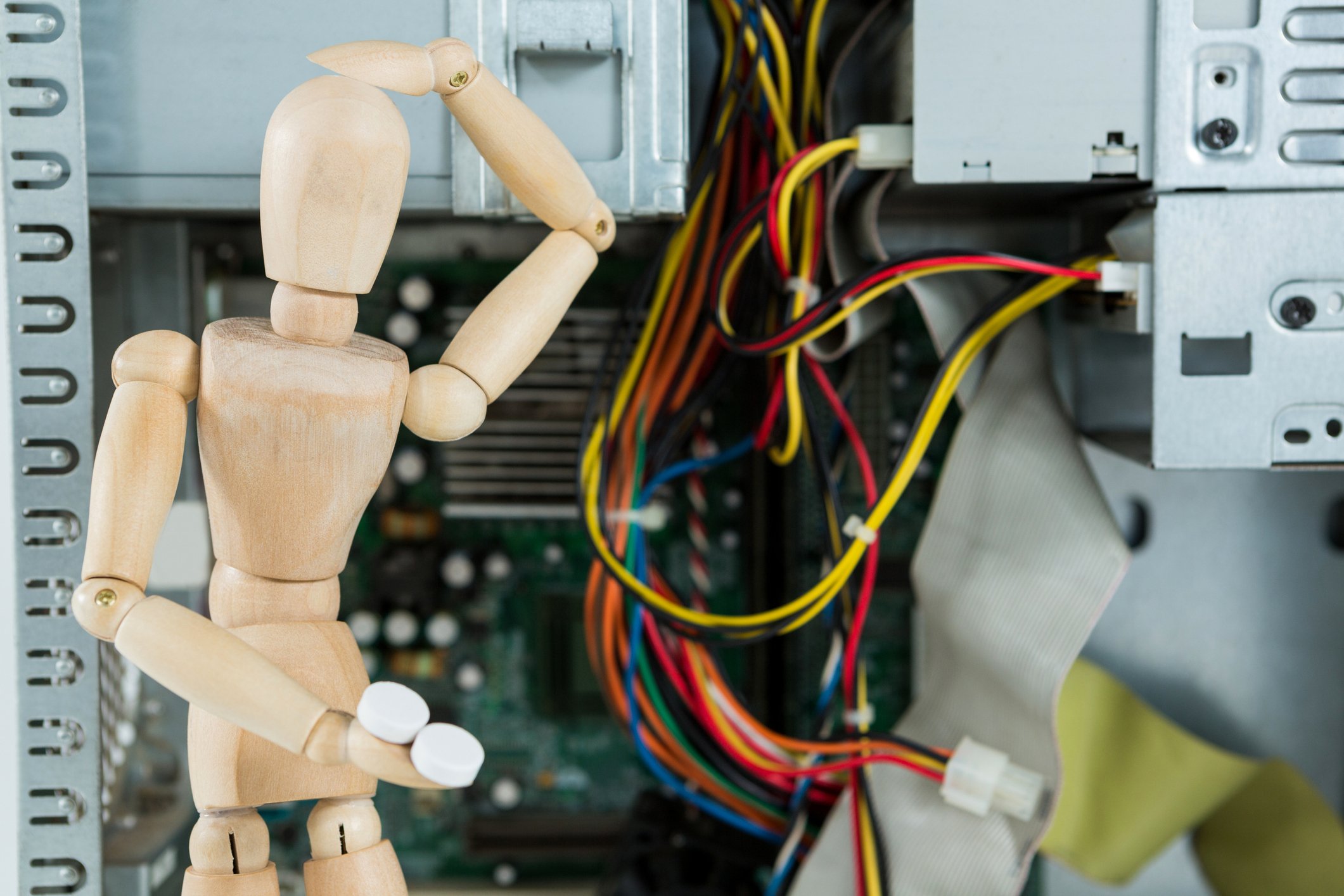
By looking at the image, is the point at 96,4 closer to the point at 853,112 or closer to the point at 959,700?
the point at 853,112

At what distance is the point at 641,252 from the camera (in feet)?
2.80

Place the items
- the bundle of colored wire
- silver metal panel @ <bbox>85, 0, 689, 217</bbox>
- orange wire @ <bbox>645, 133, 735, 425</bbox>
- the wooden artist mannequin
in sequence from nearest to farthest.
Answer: the wooden artist mannequin → silver metal panel @ <bbox>85, 0, 689, 217</bbox> → the bundle of colored wire → orange wire @ <bbox>645, 133, 735, 425</bbox>

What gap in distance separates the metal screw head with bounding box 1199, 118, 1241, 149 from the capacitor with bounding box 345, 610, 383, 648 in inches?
29.9

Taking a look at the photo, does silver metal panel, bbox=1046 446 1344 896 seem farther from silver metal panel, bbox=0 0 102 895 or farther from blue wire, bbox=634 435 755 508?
silver metal panel, bbox=0 0 102 895

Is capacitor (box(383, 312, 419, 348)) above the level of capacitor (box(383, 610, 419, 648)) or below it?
above

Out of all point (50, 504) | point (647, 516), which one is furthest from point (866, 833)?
point (50, 504)

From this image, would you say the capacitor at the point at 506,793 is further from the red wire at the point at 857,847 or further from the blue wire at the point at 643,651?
the red wire at the point at 857,847

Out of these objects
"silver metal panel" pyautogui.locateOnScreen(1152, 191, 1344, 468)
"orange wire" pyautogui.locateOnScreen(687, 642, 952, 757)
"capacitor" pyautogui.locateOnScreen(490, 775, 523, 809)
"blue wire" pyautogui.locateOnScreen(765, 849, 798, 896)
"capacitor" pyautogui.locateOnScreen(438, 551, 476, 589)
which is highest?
"silver metal panel" pyautogui.locateOnScreen(1152, 191, 1344, 468)

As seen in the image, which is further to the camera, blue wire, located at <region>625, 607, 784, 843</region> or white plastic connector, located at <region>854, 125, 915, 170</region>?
blue wire, located at <region>625, 607, 784, 843</region>

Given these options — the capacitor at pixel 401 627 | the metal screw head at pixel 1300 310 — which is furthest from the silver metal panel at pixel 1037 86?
the capacitor at pixel 401 627

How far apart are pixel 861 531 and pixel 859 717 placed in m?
0.18

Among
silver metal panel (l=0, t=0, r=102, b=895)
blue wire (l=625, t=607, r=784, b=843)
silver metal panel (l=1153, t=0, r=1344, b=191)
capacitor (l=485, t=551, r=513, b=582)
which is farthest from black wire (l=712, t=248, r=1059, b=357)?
silver metal panel (l=0, t=0, r=102, b=895)

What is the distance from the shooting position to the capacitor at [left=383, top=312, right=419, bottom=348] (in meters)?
0.84

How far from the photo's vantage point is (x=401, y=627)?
855 millimetres
